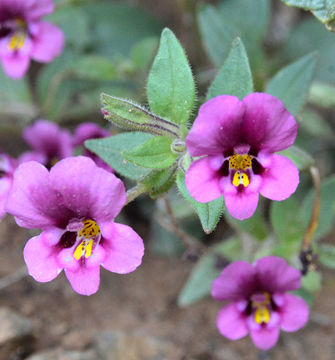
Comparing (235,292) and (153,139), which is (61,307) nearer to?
(235,292)

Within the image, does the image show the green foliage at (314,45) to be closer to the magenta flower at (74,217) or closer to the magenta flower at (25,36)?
the magenta flower at (25,36)

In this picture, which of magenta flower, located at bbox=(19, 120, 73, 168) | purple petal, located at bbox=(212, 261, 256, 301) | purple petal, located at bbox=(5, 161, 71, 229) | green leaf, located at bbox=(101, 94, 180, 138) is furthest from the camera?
magenta flower, located at bbox=(19, 120, 73, 168)

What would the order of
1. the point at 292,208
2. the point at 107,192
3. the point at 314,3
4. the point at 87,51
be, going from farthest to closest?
1. the point at 87,51
2. the point at 292,208
3. the point at 314,3
4. the point at 107,192

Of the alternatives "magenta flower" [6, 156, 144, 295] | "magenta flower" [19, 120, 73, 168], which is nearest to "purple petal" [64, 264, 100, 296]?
"magenta flower" [6, 156, 144, 295]

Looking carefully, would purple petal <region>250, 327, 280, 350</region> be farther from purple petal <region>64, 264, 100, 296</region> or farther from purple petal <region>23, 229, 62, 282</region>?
purple petal <region>23, 229, 62, 282</region>

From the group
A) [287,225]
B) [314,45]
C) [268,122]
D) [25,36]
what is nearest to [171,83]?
[268,122]

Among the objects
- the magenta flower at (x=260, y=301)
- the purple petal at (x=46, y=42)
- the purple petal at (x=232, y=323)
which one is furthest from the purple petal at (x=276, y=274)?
the purple petal at (x=46, y=42)

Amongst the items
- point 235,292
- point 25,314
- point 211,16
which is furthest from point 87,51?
point 235,292
